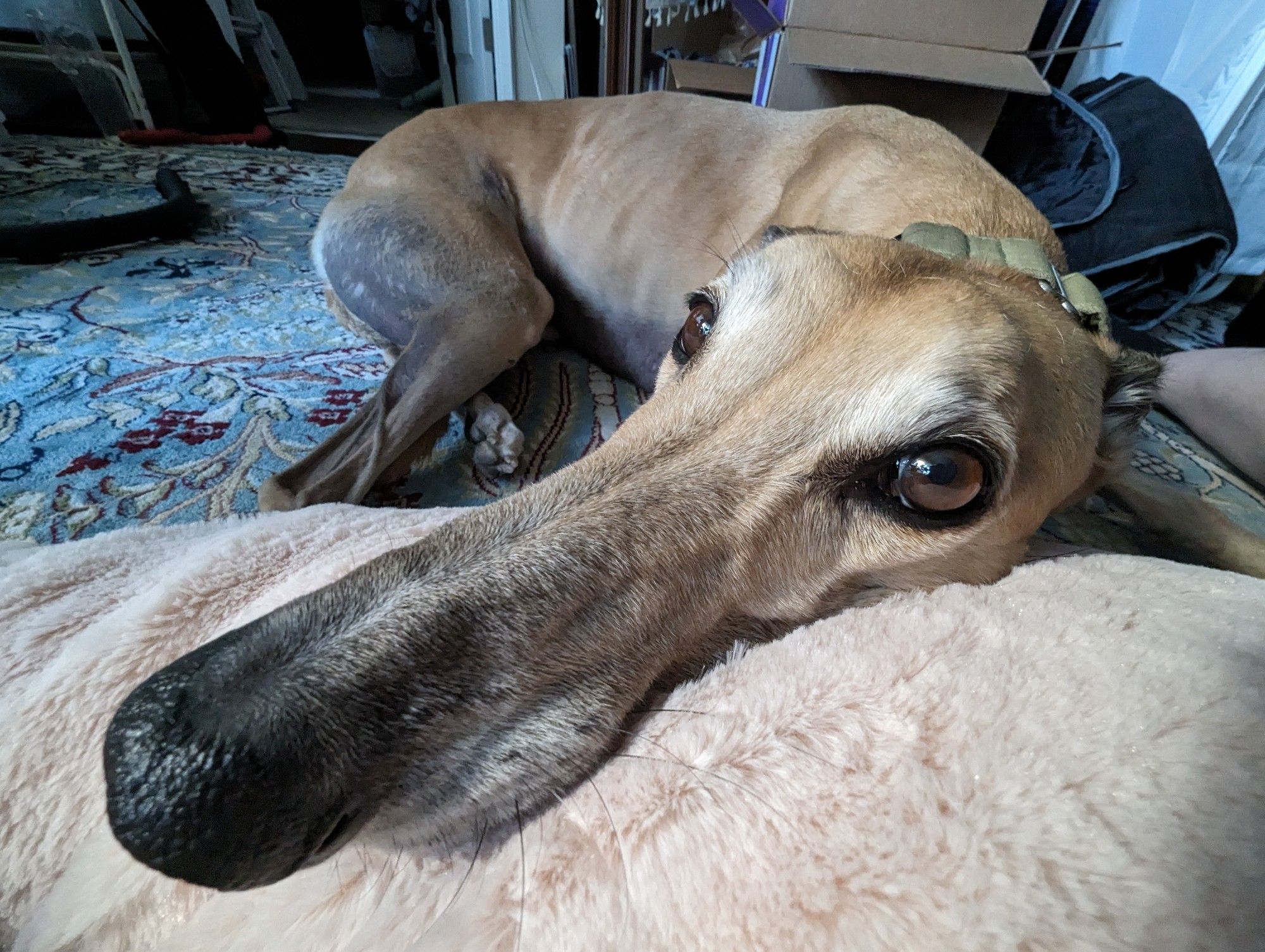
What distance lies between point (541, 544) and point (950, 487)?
2.16 feet

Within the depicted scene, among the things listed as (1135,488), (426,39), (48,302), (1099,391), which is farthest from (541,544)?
(426,39)

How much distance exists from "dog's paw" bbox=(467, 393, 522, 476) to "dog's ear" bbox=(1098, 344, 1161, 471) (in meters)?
1.74

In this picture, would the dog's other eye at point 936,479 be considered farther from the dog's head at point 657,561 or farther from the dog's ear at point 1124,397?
the dog's ear at point 1124,397

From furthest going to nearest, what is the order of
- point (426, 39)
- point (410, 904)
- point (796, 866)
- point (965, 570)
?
point (426, 39) → point (965, 570) → point (410, 904) → point (796, 866)

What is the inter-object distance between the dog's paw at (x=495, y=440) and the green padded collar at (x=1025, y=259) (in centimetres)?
144

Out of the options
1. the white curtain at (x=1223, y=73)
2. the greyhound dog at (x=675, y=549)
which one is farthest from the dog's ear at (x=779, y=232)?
the white curtain at (x=1223, y=73)

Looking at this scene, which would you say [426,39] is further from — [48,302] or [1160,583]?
[1160,583]

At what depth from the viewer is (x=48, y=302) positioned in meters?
2.91

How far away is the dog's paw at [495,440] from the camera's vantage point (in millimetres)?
2293

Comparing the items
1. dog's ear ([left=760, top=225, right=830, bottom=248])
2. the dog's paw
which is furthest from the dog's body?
dog's ear ([left=760, top=225, right=830, bottom=248])

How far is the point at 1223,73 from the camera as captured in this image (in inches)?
146

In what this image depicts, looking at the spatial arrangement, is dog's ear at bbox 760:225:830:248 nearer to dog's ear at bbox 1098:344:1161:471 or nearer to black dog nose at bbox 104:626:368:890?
dog's ear at bbox 1098:344:1161:471

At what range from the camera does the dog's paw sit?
2.29 meters

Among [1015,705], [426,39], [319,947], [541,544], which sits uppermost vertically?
[1015,705]
